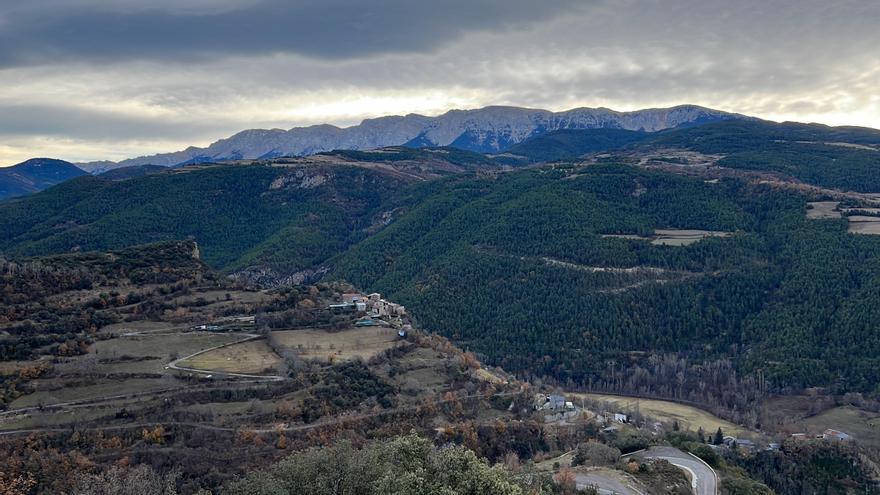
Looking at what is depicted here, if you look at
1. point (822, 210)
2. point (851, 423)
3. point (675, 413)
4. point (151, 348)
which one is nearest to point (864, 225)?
point (822, 210)

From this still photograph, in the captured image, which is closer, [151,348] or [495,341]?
[151,348]

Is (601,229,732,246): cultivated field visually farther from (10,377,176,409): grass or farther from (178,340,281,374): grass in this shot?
(10,377,176,409): grass

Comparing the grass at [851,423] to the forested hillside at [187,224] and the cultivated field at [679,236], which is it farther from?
the forested hillside at [187,224]

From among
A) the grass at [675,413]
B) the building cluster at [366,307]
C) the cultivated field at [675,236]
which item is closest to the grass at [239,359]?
the building cluster at [366,307]

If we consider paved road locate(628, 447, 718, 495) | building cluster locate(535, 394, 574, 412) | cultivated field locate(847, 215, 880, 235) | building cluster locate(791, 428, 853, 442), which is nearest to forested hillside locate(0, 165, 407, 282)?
building cluster locate(535, 394, 574, 412)

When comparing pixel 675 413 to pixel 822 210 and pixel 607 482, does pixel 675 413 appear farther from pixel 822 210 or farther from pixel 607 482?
pixel 822 210

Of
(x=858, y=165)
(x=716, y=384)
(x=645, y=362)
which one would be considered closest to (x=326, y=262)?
(x=645, y=362)
